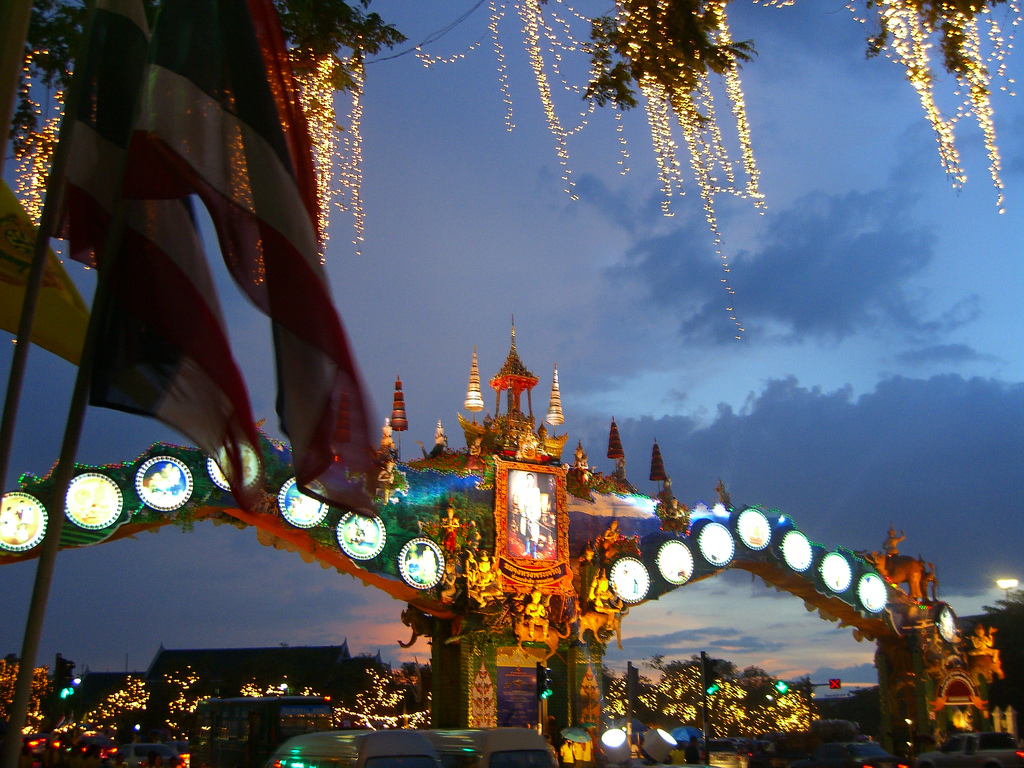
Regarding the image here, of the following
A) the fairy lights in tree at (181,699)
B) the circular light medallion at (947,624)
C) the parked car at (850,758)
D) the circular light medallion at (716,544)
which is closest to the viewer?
the parked car at (850,758)

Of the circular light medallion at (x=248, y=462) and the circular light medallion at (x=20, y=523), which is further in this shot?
the circular light medallion at (x=20, y=523)

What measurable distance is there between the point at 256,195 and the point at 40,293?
5.29 ft

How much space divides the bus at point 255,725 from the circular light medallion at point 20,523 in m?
5.31

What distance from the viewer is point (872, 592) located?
2744cm

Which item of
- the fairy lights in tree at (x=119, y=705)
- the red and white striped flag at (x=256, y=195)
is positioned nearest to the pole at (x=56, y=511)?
the red and white striped flag at (x=256, y=195)

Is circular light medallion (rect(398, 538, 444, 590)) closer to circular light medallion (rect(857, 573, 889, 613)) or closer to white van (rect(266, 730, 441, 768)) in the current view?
white van (rect(266, 730, 441, 768))

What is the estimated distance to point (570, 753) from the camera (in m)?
20.3

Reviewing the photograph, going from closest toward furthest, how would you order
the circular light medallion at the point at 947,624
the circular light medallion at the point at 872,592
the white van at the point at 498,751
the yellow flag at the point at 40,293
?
the yellow flag at the point at 40,293 → the white van at the point at 498,751 → the circular light medallion at the point at 872,592 → the circular light medallion at the point at 947,624

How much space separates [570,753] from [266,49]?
61.1 feet

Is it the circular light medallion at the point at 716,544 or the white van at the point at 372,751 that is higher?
the circular light medallion at the point at 716,544

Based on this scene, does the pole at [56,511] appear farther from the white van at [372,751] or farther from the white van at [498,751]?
the white van at [498,751]

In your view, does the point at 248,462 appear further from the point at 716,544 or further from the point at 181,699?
the point at 181,699

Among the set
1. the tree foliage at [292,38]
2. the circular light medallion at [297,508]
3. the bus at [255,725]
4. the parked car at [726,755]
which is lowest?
the parked car at [726,755]

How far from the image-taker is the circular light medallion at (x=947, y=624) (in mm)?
27875
